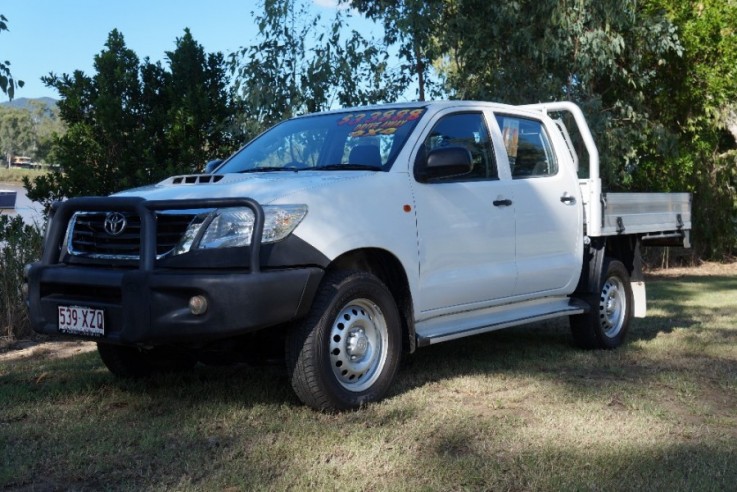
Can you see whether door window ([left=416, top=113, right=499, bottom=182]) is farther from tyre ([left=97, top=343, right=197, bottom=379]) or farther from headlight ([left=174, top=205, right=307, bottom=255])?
tyre ([left=97, top=343, right=197, bottom=379])

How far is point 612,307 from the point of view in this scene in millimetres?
7703

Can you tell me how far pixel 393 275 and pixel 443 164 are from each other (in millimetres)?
750

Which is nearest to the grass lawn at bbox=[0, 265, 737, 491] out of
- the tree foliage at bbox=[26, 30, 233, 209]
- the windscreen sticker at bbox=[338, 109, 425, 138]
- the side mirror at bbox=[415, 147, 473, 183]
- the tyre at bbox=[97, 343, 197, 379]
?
the tyre at bbox=[97, 343, 197, 379]

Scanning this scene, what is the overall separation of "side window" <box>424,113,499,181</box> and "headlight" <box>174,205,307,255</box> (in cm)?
153

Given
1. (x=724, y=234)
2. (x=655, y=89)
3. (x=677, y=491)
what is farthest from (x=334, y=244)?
(x=724, y=234)

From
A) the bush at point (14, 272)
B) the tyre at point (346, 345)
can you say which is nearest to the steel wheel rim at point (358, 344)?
the tyre at point (346, 345)

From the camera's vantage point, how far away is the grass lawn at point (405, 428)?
3.95 meters

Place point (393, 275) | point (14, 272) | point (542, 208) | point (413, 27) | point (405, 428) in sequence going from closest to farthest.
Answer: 1. point (405, 428)
2. point (393, 275)
3. point (542, 208)
4. point (14, 272)
5. point (413, 27)

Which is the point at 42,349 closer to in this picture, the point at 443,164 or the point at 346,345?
the point at 346,345

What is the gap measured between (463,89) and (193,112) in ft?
17.0

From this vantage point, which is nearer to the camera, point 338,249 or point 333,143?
point 338,249

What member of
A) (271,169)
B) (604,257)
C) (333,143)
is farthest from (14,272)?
(604,257)

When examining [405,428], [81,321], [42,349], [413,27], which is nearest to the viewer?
[405,428]

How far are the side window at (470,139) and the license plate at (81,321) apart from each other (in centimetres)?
240
